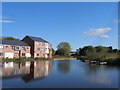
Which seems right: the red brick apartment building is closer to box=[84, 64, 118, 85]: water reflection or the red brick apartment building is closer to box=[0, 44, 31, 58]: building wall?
box=[0, 44, 31, 58]: building wall

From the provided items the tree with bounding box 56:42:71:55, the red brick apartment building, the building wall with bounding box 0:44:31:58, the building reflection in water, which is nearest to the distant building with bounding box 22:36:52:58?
the red brick apartment building

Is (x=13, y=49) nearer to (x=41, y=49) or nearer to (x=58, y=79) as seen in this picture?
(x=41, y=49)

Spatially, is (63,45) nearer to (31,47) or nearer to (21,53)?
(31,47)

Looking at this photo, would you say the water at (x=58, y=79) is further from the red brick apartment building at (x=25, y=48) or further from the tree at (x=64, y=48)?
the tree at (x=64, y=48)

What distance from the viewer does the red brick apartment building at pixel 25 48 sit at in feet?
86.8

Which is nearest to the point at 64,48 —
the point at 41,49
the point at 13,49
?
the point at 41,49

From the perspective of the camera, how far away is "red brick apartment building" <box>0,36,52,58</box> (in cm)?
2647

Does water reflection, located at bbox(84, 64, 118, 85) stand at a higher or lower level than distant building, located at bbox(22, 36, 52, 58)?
lower

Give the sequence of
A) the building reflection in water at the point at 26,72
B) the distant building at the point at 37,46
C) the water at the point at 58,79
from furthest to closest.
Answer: the distant building at the point at 37,46, the building reflection in water at the point at 26,72, the water at the point at 58,79

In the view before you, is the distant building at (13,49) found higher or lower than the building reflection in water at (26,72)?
higher

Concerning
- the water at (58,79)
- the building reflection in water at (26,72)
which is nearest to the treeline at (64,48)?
the building reflection in water at (26,72)

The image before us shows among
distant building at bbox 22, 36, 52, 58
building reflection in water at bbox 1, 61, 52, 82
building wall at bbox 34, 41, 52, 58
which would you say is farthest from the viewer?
building wall at bbox 34, 41, 52, 58

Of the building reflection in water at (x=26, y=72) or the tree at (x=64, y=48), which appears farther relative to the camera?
the tree at (x=64, y=48)

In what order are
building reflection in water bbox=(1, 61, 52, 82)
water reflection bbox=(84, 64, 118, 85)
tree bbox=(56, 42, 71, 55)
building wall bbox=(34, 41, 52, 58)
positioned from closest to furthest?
water reflection bbox=(84, 64, 118, 85)
building reflection in water bbox=(1, 61, 52, 82)
building wall bbox=(34, 41, 52, 58)
tree bbox=(56, 42, 71, 55)
